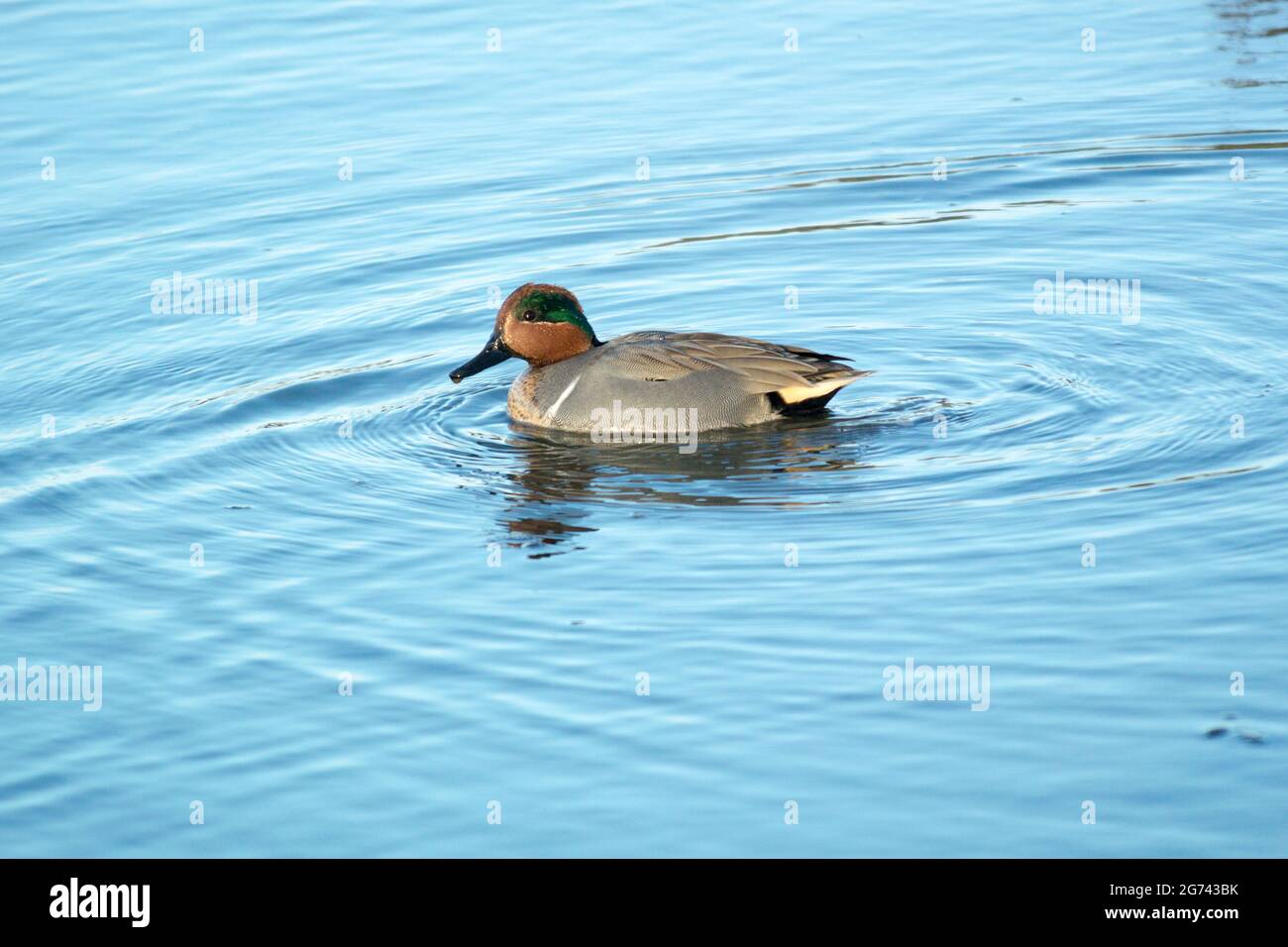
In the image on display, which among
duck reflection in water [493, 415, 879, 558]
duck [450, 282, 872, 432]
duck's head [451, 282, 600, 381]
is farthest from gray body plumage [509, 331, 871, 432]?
duck's head [451, 282, 600, 381]

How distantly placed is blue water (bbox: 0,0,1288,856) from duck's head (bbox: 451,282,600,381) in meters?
0.47

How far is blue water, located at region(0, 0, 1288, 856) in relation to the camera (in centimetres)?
668

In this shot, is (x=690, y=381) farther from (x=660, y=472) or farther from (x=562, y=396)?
(x=562, y=396)

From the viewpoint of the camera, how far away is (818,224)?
566 inches

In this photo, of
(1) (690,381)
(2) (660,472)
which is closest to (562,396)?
(1) (690,381)

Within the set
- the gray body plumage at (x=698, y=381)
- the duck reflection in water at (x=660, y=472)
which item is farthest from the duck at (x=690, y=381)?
the duck reflection in water at (x=660, y=472)

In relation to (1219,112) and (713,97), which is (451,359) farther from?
(1219,112)

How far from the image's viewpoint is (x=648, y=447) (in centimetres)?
1051

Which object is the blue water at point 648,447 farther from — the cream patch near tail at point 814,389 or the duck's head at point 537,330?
the duck's head at point 537,330

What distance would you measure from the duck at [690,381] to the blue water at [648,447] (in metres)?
0.21

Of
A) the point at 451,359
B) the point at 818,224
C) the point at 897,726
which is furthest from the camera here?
the point at 818,224

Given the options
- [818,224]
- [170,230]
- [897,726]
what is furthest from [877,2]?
[897,726]

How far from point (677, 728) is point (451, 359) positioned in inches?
225

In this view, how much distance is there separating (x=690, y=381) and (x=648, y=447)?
18.9 inches
